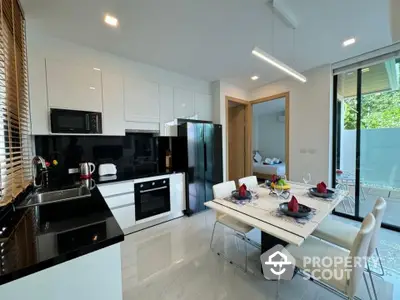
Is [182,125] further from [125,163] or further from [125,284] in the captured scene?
[125,284]

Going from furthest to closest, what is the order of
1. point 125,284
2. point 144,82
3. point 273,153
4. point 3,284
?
point 273,153 < point 144,82 < point 125,284 < point 3,284

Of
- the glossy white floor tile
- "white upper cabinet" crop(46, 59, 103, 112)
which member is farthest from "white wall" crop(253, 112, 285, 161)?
"white upper cabinet" crop(46, 59, 103, 112)

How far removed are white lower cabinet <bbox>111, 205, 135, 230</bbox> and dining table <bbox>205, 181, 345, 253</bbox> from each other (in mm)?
1393

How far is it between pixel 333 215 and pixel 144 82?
4018 millimetres

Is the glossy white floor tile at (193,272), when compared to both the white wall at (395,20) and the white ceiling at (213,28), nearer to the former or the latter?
the white wall at (395,20)

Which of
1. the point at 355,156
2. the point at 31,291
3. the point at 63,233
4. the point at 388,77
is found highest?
the point at 388,77

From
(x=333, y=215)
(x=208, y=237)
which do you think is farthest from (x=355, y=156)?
(x=208, y=237)

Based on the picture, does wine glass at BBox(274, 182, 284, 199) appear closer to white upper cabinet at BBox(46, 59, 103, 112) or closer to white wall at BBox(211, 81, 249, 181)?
white wall at BBox(211, 81, 249, 181)

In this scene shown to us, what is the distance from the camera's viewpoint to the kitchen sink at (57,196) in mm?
1643

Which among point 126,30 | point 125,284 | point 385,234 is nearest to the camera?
point 125,284

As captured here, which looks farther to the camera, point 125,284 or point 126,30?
point 126,30

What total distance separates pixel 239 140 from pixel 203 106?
1528mm

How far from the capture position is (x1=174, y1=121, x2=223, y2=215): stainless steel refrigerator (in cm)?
334

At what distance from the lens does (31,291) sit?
0.75 metres
